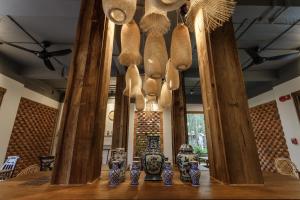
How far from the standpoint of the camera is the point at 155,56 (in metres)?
1.09

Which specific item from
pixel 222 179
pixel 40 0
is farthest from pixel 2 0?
pixel 222 179

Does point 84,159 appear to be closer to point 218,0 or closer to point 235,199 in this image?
point 235,199

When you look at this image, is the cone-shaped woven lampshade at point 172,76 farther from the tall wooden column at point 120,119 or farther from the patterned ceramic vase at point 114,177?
the tall wooden column at point 120,119

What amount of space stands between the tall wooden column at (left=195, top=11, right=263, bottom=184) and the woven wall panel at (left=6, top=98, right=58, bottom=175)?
5.17 m

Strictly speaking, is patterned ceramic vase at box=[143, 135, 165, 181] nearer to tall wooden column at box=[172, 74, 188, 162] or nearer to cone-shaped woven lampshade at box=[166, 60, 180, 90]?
cone-shaped woven lampshade at box=[166, 60, 180, 90]

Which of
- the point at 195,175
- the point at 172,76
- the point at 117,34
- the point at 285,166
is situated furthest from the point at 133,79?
the point at 285,166

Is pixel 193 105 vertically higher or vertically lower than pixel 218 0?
higher

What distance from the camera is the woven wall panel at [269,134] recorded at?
4377 mm

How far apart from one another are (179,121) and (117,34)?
1956mm

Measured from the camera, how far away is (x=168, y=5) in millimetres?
→ 747

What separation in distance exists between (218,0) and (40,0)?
6.73ft

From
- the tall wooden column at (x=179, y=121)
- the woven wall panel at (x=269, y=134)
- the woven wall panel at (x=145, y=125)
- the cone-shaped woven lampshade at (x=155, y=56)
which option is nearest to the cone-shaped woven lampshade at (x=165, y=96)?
the cone-shaped woven lampshade at (x=155, y=56)

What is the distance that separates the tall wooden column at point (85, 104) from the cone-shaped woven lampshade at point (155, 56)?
337 millimetres

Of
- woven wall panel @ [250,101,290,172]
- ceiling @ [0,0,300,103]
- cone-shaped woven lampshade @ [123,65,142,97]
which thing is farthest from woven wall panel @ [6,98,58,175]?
woven wall panel @ [250,101,290,172]
